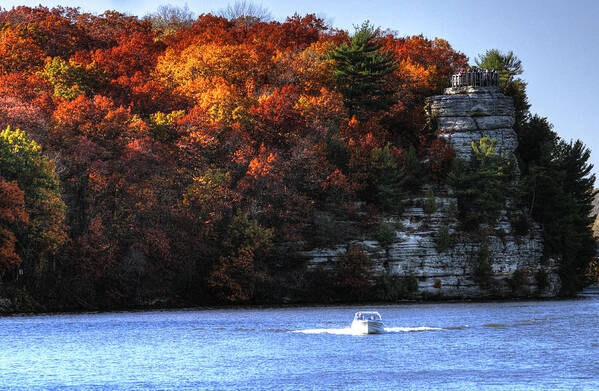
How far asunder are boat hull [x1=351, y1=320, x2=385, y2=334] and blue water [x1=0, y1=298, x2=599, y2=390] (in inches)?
30.2

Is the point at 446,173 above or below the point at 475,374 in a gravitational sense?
above

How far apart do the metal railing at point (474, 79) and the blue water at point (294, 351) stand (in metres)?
40.8

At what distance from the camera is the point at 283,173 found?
97.6 m

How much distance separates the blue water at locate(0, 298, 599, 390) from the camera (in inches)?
1810

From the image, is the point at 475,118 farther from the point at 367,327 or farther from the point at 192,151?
the point at 367,327

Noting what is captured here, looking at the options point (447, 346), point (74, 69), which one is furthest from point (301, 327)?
point (74, 69)

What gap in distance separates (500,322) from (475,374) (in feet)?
92.0

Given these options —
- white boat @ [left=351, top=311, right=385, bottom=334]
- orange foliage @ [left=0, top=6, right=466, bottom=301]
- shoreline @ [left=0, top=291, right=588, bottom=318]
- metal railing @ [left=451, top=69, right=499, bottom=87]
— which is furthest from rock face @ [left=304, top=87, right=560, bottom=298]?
white boat @ [left=351, top=311, right=385, bottom=334]

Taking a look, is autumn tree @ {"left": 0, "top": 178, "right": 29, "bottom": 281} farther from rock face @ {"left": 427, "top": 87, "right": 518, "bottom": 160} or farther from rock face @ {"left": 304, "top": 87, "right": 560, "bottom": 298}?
rock face @ {"left": 427, "top": 87, "right": 518, "bottom": 160}

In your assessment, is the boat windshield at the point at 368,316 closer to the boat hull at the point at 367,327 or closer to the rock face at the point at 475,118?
the boat hull at the point at 367,327

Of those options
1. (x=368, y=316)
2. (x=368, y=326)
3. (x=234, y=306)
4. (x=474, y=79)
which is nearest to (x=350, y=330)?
(x=368, y=326)

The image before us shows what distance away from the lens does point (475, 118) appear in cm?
11519

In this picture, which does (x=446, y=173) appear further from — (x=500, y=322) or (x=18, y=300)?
(x=18, y=300)

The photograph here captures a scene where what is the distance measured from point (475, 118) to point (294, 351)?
2537 inches
